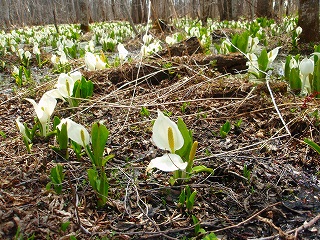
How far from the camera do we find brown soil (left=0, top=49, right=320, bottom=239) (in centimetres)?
123

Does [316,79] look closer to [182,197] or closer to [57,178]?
[182,197]

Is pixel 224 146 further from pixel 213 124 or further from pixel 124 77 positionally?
pixel 124 77

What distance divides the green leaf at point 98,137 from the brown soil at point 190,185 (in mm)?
154

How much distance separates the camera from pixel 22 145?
77.8 inches

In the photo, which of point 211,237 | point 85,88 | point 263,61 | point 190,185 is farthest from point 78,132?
point 263,61

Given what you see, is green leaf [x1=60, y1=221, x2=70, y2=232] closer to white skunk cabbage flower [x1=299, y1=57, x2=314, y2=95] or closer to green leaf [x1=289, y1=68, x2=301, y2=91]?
white skunk cabbage flower [x1=299, y1=57, x2=314, y2=95]

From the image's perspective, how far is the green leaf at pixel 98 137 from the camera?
4.75 feet

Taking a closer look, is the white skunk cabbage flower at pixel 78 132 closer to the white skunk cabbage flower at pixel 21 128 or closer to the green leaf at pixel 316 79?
the white skunk cabbage flower at pixel 21 128

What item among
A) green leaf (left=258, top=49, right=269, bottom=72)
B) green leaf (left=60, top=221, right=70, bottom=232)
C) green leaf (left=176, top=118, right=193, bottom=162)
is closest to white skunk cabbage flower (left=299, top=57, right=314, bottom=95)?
green leaf (left=258, top=49, right=269, bottom=72)

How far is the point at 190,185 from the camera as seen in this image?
4.85 feet

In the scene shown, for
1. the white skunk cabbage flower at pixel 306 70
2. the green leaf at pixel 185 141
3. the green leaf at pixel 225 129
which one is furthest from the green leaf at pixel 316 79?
the green leaf at pixel 185 141

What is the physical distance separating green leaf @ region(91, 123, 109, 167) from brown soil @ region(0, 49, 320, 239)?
6.1 inches

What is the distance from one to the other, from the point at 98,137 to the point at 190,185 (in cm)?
48

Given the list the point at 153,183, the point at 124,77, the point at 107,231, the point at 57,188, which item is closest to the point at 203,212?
the point at 153,183
